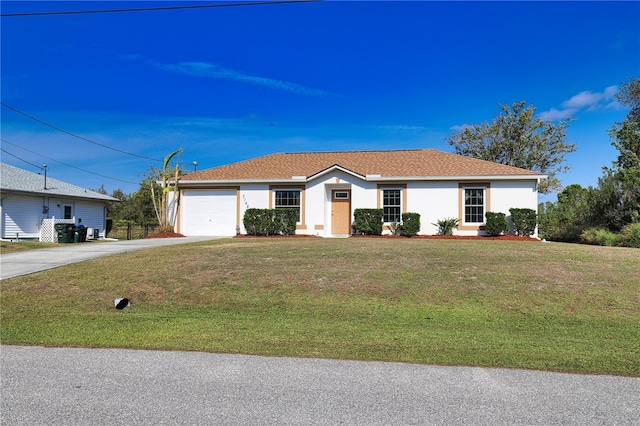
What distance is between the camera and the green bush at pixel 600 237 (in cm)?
1698

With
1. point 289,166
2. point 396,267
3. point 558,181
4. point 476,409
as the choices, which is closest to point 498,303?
point 396,267

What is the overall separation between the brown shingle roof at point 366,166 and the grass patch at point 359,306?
27.4ft

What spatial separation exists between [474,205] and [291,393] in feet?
58.2

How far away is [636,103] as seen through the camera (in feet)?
97.9

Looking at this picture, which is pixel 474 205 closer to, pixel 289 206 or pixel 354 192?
pixel 354 192

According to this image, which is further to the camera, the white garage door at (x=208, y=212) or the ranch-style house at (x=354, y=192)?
the white garage door at (x=208, y=212)

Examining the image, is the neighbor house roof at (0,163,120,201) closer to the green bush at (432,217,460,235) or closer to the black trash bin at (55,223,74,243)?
the black trash bin at (55,223,74,243)

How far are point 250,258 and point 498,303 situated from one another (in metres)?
6.74

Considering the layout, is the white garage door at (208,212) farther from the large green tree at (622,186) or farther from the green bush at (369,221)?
the large green tree at (622,186)

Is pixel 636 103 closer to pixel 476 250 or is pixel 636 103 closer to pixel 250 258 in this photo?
pixel 476 250

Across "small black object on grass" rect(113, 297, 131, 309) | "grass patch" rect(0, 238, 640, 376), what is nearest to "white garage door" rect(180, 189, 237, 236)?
"grass patch" rect(0, 238, 640, 376)

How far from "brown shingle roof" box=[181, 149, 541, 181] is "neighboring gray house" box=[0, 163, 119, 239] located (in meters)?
9.11

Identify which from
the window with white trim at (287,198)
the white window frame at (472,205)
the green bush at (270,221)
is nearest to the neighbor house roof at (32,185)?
the green bush at (270,221)

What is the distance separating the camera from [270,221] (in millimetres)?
20516
